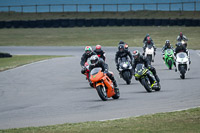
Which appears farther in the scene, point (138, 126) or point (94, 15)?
point (94, 15)

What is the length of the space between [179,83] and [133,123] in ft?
28.6

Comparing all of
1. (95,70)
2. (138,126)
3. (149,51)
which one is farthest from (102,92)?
(149,51)

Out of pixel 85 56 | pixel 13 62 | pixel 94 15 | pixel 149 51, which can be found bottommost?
pixel 13 62

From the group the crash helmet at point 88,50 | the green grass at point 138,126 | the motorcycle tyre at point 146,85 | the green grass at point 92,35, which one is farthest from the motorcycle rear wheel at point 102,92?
the green grass at point 92,35

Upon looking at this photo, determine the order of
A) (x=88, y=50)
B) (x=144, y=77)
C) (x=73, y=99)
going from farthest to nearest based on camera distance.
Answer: (x=88, y=50)
(x=144, y=77)
(x=73, y=99)

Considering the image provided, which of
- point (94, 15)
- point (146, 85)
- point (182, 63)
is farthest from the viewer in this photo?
point (94, 15)

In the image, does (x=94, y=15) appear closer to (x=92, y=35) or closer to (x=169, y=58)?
(x=92, y=35)

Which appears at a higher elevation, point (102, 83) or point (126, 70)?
point (102, 83)

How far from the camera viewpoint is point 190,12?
65.3 m

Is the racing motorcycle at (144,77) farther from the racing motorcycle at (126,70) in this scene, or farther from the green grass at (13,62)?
the green grass at (13,62)

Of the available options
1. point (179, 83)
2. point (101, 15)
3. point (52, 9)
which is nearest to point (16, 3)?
point (52, 9)

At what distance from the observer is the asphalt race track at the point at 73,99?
37.2 feet

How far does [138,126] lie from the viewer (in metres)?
9.52

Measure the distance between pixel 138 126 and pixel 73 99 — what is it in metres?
5.39
